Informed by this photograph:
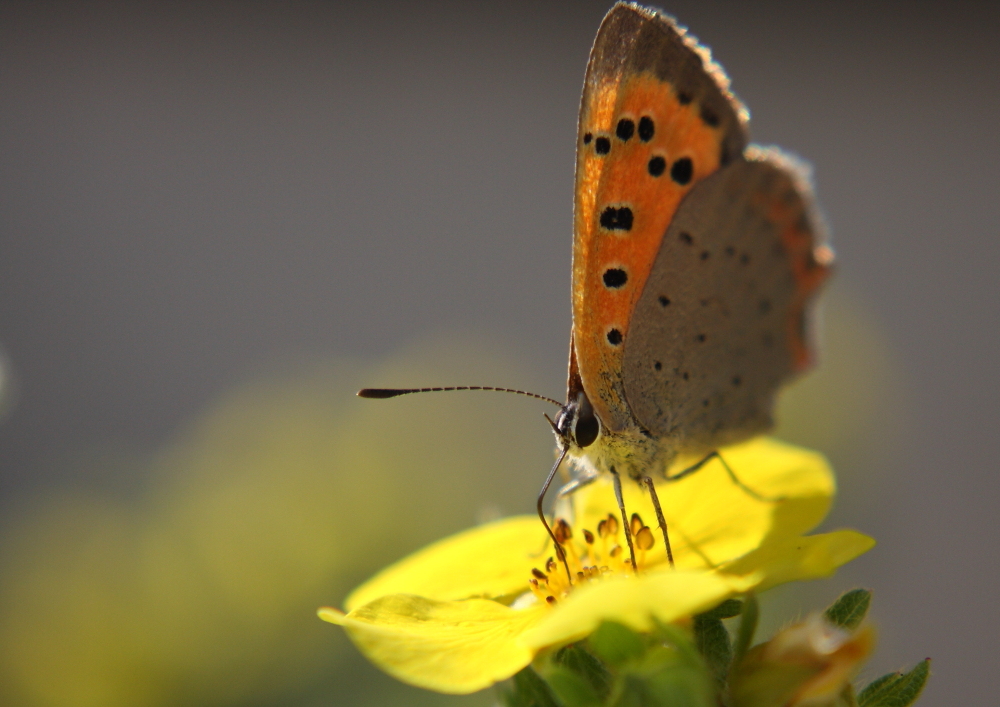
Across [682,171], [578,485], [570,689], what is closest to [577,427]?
[578,485]

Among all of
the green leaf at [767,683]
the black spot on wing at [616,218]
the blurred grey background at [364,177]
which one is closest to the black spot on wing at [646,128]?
the black spot on wing at [616,218]

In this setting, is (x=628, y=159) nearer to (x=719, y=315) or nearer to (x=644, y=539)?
(x=719, y=315)

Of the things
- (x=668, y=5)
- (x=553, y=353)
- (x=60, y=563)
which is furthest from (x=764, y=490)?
(x=668, y=5)

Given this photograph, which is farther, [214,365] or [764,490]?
[214,365]

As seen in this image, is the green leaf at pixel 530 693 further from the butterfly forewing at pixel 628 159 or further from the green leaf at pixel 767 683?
the butterfly forewing at pixel 628 159

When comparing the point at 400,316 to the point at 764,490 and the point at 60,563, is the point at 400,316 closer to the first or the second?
the point at 60,563

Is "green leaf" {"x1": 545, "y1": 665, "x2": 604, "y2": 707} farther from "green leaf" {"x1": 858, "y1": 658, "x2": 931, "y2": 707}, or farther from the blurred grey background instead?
the blurred grey background
